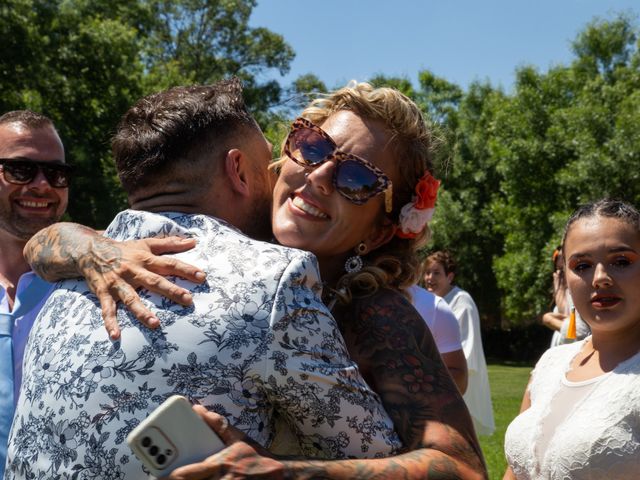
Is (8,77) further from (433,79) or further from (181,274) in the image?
(433,79)

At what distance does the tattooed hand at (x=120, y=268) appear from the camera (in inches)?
85.4

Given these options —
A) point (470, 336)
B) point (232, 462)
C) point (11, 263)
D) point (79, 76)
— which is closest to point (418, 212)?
point (232, 462)

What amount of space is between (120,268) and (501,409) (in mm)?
15565

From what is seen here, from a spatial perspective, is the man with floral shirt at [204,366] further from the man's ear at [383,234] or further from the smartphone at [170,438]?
the man's ear at [383,234]

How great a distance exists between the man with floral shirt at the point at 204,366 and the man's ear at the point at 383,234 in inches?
31.7

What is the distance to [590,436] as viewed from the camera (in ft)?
11.4

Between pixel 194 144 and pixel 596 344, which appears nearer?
pixel 194 144

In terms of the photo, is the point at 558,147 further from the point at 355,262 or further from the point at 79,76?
the point at 355,262

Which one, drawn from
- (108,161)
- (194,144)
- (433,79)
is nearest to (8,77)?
(108,161)

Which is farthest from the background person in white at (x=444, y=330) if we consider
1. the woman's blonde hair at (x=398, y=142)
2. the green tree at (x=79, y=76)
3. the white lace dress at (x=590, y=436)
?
the green tree at (x=79, y=76)

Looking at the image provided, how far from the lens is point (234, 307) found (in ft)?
6.93

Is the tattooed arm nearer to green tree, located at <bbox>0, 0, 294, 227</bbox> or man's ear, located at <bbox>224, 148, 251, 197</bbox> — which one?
man's ear, located at <bbox>224, 148, 251, 197</bbox>

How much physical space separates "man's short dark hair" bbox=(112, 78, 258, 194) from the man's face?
2.55 meters

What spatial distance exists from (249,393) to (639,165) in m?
27.6
